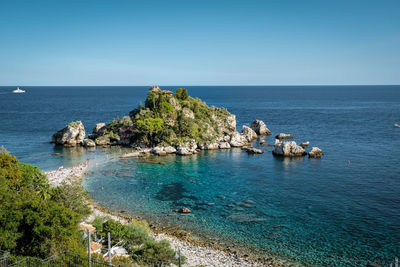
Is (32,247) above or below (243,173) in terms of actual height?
above

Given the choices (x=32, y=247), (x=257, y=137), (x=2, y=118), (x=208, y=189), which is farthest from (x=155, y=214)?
(x=2, y=118)

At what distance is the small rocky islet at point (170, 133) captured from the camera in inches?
2554

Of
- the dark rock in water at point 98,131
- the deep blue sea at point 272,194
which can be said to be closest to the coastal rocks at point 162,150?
the deep blue sea at point 272,194

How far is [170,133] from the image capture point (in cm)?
6800

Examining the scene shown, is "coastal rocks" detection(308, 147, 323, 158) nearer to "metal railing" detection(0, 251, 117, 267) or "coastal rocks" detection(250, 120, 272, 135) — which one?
"coastal rocks" detection(250, 120, 272, 135)

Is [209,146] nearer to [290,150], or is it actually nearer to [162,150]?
[162,150]

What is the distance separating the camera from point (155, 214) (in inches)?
1371

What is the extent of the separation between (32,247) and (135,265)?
21.5ft

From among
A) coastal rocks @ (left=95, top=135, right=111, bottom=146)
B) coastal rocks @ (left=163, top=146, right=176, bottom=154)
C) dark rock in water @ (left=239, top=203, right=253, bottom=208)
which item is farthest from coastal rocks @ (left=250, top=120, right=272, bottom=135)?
dark rock in water @ (left=239, top=203, right=253, bottom=208)

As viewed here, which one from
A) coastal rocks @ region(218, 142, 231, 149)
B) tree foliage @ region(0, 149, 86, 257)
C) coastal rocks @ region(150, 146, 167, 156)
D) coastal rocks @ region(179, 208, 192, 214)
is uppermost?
tree foliage @ region(0, 149, 86, 257)

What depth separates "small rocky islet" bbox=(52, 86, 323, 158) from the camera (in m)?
64.9

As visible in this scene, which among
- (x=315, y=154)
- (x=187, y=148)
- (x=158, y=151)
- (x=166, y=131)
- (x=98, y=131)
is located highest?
(x=166, y=131)

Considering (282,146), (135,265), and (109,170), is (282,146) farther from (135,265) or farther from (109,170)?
(135,265)

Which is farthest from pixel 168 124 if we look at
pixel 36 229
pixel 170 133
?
pixel 36 229
